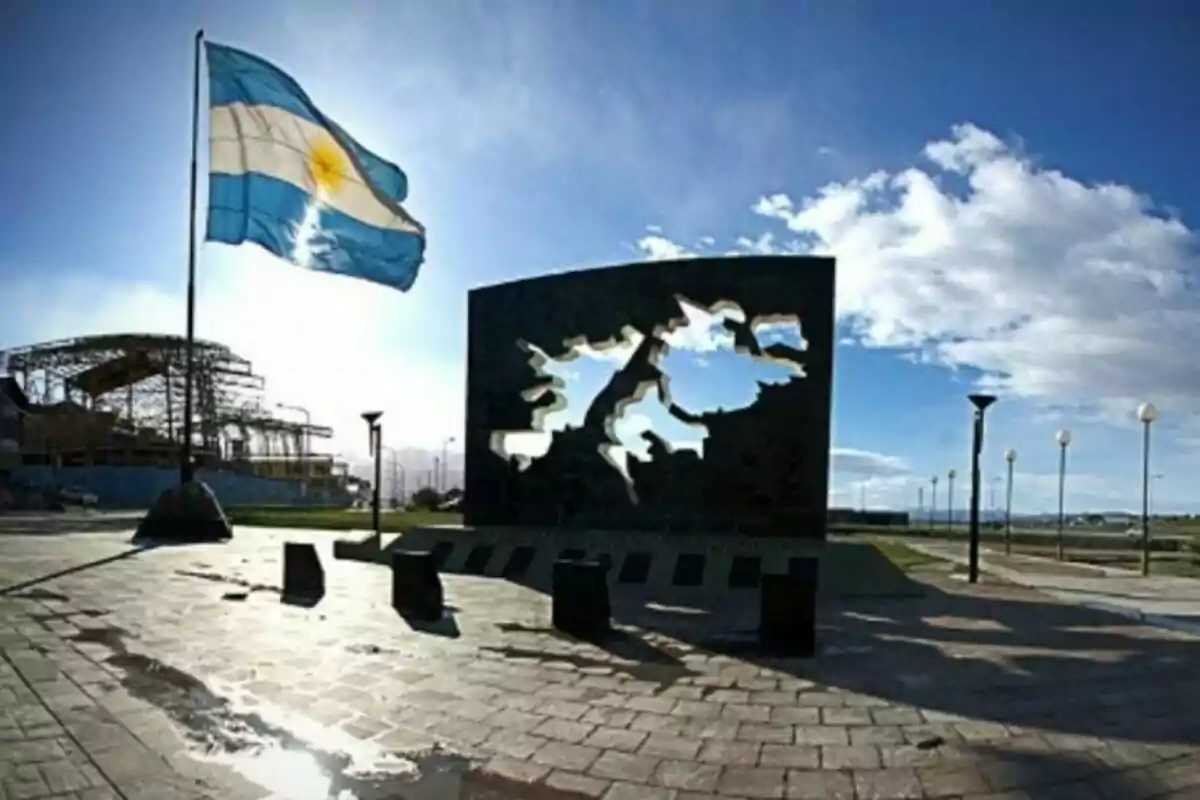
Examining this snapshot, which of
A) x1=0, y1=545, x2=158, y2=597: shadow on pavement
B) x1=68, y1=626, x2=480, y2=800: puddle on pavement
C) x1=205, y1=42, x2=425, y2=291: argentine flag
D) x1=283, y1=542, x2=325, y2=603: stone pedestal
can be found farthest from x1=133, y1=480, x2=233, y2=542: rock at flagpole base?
x1=68, y1=626, x2=480, y2=800: puddle on pavement

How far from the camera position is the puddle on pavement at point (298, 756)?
4.68 meters

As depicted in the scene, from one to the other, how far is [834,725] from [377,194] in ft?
44.9

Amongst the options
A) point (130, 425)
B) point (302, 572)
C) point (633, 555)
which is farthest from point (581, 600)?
point (130, 425)

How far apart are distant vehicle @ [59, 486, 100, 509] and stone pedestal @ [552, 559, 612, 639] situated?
43922 millimetres

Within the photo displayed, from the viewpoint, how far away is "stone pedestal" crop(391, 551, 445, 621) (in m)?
10.5

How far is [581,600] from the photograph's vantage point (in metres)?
9.40

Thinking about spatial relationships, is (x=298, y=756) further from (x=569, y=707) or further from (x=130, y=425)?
(x=130, y=425)

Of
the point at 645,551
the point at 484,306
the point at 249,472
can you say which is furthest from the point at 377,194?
the point at 249,472

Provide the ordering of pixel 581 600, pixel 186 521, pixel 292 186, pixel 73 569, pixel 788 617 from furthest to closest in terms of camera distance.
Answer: pixel 186 521
pixel 292 186
pixel 73 569
pixel 581 600
pixel 788 617

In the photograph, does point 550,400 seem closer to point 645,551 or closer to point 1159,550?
point 645,551

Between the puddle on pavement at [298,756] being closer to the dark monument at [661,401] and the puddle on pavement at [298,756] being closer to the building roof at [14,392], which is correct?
the dark monument at [661,401]

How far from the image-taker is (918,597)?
1309 centimetres

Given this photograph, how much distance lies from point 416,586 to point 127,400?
66035 millimetres

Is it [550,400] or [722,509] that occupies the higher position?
[550,400]
